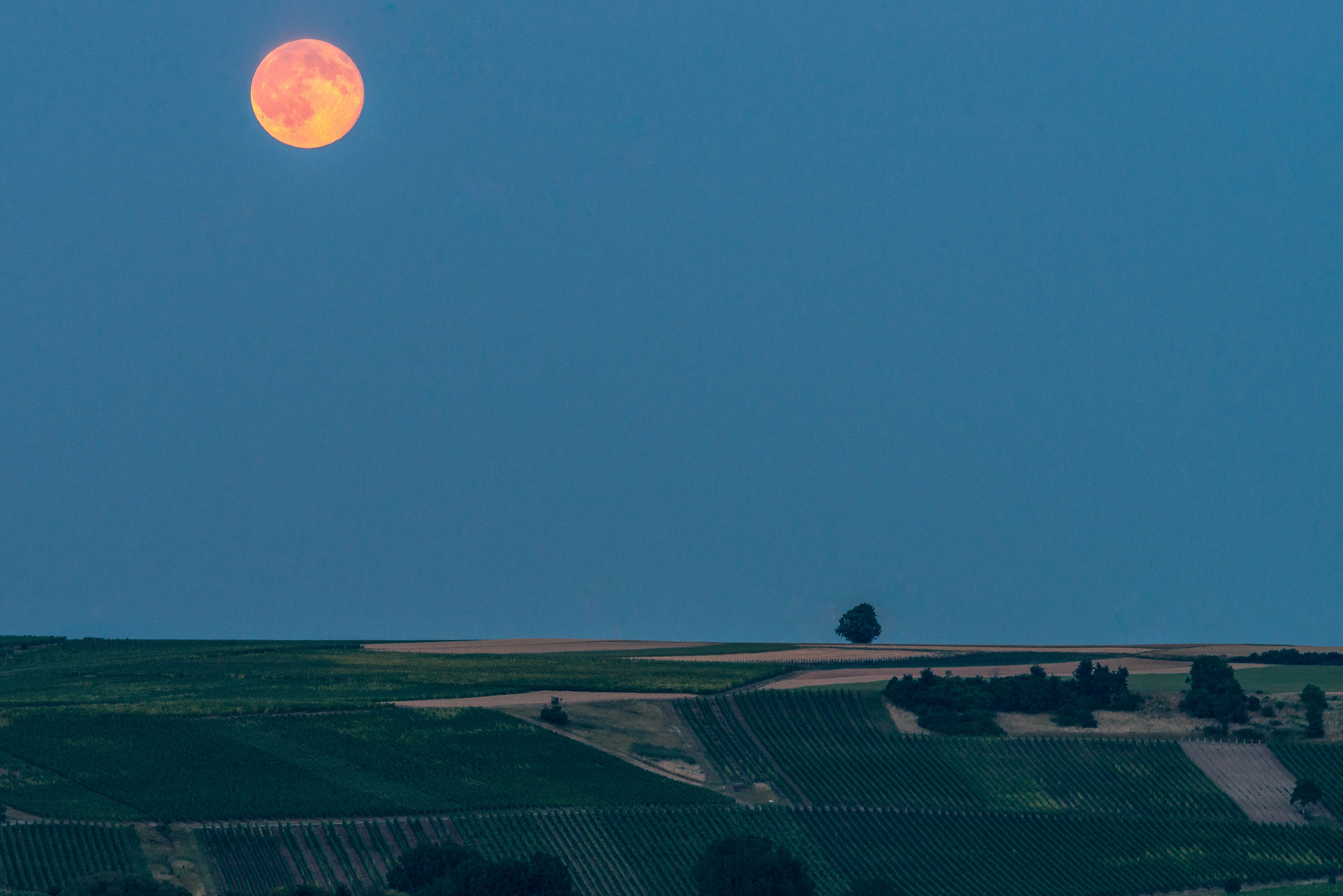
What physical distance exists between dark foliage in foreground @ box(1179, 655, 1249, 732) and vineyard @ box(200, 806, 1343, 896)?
60.8 feet

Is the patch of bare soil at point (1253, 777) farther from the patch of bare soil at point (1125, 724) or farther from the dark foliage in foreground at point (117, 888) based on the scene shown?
the dark foliage in foreground at point (117, 888)

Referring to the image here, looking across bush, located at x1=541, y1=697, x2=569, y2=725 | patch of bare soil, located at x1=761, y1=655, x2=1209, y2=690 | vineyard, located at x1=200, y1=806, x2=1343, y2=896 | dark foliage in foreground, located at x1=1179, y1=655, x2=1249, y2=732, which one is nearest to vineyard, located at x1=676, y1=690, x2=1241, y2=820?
vineyard, located at x1=200, y1=806, x2=1343, y2=896

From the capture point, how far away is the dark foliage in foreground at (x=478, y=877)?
67875 millimetres

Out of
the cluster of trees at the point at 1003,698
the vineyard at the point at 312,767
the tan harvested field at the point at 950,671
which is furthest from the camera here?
the tan harvested field at the point at 950,671

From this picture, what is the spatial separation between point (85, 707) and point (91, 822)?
105ft

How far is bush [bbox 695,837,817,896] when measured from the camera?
234 ft

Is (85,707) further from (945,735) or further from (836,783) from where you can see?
(945,735)

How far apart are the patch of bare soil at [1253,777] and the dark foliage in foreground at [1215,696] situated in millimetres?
3989

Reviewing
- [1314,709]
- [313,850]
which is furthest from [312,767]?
[1314,709]

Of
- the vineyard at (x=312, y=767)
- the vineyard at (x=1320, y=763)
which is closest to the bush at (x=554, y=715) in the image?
the vineyard at (x=312, y=767)

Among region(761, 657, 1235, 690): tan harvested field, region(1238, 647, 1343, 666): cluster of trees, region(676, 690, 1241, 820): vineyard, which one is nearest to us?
region(676, 690, 1241, 820): vineyard

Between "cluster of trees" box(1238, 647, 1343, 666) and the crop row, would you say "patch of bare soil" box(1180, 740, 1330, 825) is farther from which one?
the crop row

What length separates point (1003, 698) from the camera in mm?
118875

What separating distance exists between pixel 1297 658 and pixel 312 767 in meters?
93.6
